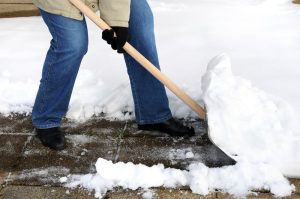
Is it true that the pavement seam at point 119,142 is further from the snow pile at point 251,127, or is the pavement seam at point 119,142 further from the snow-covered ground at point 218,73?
the snow pile at point 251,127

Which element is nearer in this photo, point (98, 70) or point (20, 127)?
point (20, 127)

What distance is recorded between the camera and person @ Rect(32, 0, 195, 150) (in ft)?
7.93

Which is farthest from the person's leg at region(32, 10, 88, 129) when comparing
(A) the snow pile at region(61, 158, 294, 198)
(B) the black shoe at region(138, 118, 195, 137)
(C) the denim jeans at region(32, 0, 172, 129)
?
(B) the black shoe at region(138, 118, 195, 137)

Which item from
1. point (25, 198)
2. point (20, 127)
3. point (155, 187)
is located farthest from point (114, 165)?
point (20, 127)

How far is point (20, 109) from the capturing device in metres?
3.20

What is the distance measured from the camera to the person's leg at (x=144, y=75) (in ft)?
8.41

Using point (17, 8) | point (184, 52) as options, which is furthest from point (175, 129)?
point (17, 8)

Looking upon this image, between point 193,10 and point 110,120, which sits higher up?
point 193,10

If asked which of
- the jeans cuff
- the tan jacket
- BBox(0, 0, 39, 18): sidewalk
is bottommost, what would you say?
the jeans cuff

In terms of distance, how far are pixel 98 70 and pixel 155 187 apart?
Result: 1432 millimetres

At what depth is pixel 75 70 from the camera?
8.41 feet

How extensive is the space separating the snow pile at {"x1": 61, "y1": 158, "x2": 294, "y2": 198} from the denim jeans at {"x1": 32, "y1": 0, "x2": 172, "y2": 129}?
1.45 ft

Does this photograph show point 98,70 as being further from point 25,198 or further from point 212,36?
point 25,198

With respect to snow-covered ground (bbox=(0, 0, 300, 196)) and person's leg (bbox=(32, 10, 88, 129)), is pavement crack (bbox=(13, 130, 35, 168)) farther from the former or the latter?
snow-covered ground (bbox=(0, 0, 300, 196))
